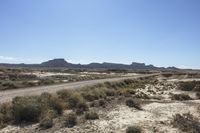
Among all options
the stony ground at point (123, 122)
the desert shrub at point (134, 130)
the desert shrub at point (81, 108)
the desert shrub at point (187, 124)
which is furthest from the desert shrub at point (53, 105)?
the desert shrub at point (187, 124)

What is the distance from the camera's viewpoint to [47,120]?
18.2 m

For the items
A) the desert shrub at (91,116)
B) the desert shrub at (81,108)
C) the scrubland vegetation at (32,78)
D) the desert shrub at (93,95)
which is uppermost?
the scrubland vegetation at (32,78)

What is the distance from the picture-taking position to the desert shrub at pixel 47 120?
17555mm

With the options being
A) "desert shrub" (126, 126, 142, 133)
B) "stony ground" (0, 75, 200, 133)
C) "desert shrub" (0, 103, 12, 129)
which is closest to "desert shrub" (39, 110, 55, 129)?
"stony ground" (0, 75, 200, 133)

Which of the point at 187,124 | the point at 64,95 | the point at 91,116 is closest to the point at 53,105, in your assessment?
the point at 91,116

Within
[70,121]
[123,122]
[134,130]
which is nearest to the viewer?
[134,130]

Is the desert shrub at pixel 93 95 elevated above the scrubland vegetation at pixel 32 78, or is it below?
below

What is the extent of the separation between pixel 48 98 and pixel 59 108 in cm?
249

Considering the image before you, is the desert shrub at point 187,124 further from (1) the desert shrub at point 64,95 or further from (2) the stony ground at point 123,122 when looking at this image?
(1) the desert shrub at point 64,95

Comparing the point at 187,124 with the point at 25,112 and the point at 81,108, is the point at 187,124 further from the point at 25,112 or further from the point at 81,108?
the point at 25,112

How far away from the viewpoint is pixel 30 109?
19.8 meters

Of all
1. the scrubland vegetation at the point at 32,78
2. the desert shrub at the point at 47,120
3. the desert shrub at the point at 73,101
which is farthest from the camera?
the scrubland vegetation at the point at 32,78

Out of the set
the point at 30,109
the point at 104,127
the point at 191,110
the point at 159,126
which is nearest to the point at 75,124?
the point at 104,127

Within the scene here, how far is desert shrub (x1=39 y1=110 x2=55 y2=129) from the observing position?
17.6m
